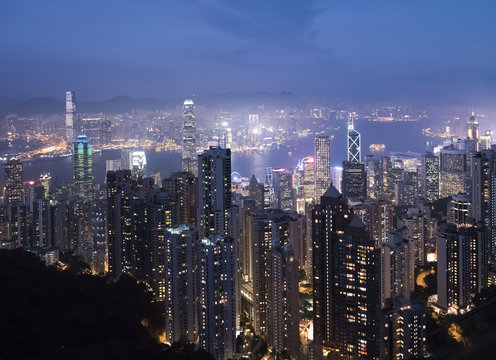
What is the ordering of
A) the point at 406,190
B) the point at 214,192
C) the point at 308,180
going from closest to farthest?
the point at 214,192, the point at 406,190, the point at 308,180

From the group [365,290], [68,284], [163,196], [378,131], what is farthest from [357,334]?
[378,131]

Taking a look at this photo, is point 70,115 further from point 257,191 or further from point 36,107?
point 257,191

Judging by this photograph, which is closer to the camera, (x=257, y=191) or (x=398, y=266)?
(x=398, y=266)

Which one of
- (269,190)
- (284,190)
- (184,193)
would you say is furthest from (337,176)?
(184,193)

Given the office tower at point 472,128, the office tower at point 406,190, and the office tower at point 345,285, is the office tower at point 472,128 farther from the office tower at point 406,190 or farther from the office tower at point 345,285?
the office tower at point 345,285

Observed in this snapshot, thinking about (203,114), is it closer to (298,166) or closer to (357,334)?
(298,166)

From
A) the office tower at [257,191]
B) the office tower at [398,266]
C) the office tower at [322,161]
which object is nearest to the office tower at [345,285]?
the office tower at [398,266]
